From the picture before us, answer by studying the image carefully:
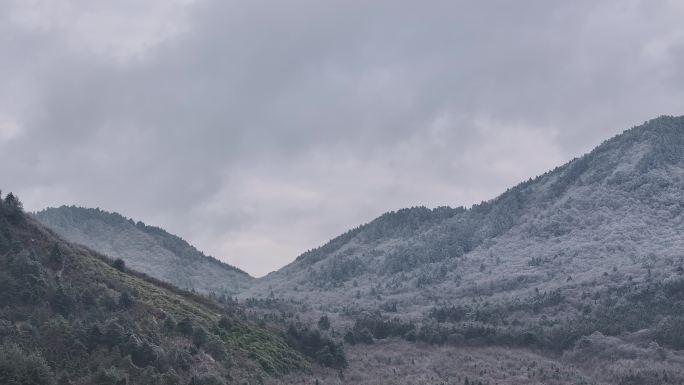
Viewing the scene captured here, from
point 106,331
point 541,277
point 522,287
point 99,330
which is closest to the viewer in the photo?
point 99,330

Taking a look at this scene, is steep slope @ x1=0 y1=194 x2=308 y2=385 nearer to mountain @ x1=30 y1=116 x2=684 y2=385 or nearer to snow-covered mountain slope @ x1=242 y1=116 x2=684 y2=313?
mountain @ x1=30 y1=116 x2=684 y2=385

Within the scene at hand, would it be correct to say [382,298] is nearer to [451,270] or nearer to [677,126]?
[451,270]

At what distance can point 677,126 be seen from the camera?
172 meters

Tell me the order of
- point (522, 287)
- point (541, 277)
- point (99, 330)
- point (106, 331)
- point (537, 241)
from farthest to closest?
1. point (537, 241)
2. point (541, 277)
3. point (522, 287)
4. point (106, 331)
5. point (99, 330)

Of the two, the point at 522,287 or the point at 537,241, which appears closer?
the point at 522,287

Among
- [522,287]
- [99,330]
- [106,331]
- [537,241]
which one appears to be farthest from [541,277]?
[99,330]

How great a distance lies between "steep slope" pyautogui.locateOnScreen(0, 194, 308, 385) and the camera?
151ft

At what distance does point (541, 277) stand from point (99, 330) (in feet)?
316

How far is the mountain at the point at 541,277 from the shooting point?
85938 mm

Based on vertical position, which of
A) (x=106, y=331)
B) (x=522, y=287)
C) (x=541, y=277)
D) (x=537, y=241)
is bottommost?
(x=106, y=331)

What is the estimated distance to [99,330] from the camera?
5084 centimetres

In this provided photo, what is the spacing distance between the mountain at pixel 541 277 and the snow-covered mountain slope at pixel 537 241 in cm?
35

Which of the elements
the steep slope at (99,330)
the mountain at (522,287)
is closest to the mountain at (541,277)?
the mountain at (522,287)

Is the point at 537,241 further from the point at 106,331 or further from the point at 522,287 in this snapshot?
the point at 106,331
